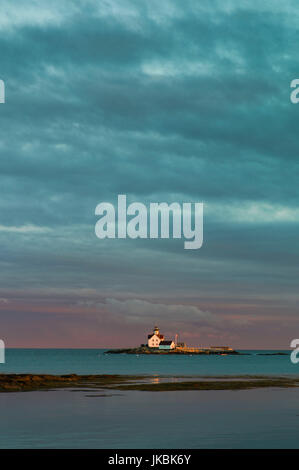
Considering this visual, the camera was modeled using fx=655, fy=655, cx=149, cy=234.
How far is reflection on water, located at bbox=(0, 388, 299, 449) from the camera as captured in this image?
38.1 metres

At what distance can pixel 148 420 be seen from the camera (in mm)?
47062

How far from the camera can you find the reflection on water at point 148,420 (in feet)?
125

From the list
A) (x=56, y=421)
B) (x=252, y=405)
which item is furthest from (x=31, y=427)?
(x=252, y=405)

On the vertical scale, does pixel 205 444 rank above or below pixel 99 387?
below

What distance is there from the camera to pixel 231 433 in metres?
41.6

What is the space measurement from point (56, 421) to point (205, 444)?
13.8 m
